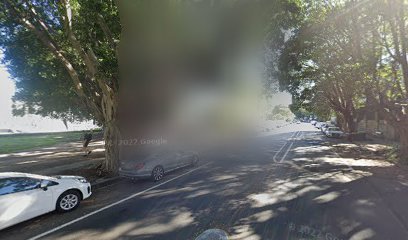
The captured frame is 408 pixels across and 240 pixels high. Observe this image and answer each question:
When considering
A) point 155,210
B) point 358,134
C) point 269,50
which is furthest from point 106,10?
point 358,134

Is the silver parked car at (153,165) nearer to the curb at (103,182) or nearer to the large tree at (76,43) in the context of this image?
the curb at (103,182)

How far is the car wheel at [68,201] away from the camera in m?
6.92

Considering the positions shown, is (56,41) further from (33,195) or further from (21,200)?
(21,200)

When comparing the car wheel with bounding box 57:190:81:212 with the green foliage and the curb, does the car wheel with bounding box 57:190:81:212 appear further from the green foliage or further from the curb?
the green foliage

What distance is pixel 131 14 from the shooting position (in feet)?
31.9

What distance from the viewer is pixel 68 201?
23.3ft

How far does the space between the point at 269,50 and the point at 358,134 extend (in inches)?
683

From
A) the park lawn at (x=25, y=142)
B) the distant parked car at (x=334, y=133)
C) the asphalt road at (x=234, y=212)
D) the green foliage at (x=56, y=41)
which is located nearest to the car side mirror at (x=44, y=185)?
the asphalt road at (x=234, y=212)

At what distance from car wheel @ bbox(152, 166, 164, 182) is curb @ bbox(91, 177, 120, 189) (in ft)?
5.89

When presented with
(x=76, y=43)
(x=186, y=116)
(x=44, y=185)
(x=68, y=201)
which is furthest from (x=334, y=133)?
(x=44, y=185)

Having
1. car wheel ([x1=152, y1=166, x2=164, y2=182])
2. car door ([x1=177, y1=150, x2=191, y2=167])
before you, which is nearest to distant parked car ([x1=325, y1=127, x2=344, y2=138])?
A: car door ([x1=177, y1=150, x2=191, y2=167])

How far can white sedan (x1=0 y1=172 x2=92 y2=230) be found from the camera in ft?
19.1

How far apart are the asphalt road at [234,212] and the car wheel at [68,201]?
24 centimetres

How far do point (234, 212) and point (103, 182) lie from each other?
6.07m
